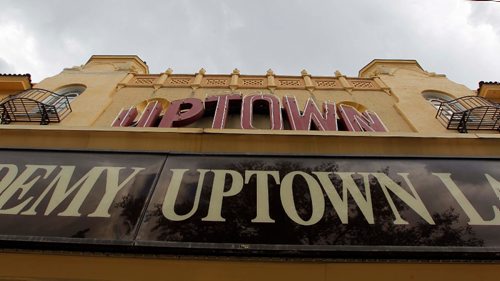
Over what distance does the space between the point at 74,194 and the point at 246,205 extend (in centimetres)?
204

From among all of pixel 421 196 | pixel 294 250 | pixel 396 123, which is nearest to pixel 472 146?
pixel 421 196

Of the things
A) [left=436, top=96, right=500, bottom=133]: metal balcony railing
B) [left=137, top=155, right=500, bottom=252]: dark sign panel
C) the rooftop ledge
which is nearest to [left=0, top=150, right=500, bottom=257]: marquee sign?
[left=137, top=155, right=500, bottom=252]: dark sign panel

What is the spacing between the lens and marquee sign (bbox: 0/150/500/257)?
11.0 ft

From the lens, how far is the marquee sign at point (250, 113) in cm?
1098

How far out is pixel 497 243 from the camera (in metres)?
3.35

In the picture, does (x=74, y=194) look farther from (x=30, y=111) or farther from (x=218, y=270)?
(x=30, y=111)

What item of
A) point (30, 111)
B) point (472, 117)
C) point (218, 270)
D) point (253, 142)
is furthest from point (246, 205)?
point (30, 111)

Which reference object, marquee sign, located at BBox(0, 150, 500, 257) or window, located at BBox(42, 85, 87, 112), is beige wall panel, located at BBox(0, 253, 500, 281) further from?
window, located at BBox(42, 85, 87, 112)

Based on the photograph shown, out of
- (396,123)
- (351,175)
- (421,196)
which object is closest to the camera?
(421,196)

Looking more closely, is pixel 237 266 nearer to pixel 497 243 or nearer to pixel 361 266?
pixel 361 266

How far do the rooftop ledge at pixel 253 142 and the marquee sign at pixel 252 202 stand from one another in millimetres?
270

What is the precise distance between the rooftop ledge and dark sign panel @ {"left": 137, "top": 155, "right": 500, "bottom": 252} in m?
0.31

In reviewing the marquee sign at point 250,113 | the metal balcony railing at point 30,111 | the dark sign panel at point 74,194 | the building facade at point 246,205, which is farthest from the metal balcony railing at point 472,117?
the metal balcony railing at point 30,111

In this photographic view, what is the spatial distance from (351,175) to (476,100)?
11359 mm
